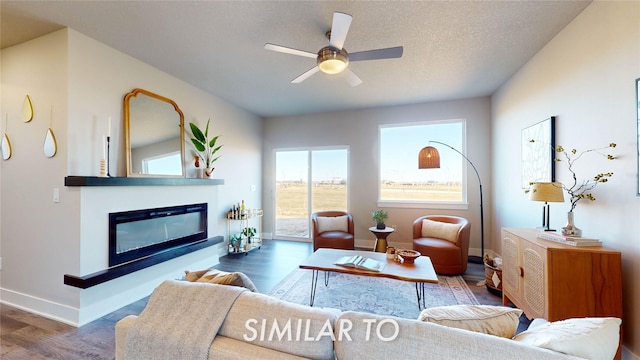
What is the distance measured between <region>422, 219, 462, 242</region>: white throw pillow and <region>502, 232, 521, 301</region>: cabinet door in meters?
0.98

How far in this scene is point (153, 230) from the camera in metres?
3.03

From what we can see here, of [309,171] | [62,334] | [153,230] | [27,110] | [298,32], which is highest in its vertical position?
[298,32]

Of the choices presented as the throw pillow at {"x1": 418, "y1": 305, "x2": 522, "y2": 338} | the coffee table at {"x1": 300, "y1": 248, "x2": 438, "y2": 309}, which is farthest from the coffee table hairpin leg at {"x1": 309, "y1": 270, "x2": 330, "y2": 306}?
the throw pillow at {"x1": 418, "y1": 305, "x2": 522, "y2": 338}

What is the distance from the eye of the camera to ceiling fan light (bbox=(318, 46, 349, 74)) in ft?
7.25

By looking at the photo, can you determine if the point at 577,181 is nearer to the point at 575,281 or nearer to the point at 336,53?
the point at 575,281

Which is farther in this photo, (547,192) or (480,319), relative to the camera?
(547,192)

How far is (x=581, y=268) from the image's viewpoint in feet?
5.72

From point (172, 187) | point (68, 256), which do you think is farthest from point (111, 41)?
point (68, 256)

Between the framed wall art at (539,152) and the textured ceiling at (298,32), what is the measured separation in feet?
2.81

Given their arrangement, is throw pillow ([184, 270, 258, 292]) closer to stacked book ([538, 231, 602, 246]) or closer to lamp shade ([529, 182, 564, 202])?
stacked book ([538, 231, 602, 246])

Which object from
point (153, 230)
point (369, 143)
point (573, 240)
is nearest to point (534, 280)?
point (573, 240)

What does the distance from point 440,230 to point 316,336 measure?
3469 mm

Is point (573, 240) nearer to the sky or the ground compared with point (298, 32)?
nearer to the ground

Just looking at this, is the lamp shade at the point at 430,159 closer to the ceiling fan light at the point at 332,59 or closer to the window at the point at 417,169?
the window at the point at 417,169
